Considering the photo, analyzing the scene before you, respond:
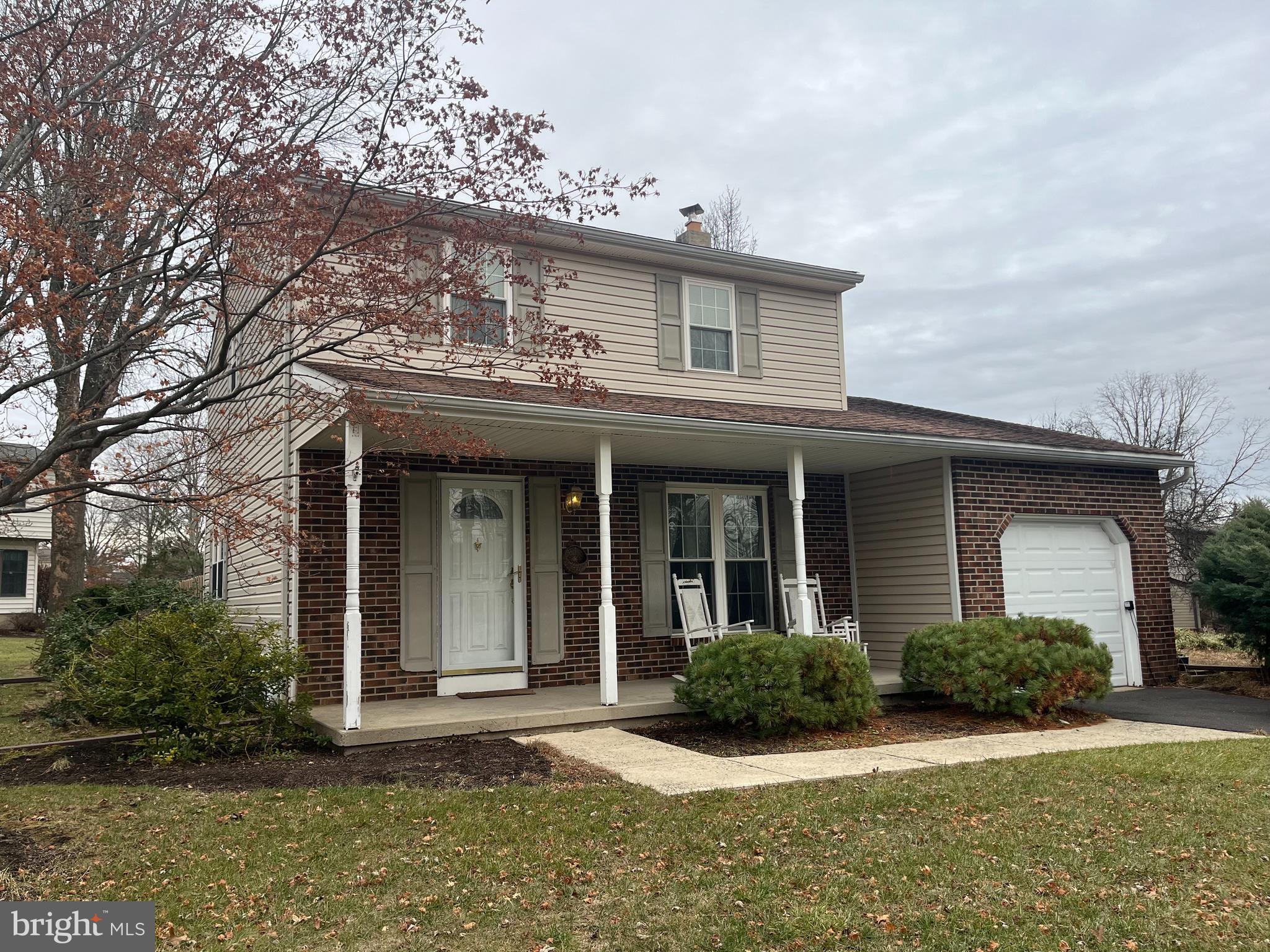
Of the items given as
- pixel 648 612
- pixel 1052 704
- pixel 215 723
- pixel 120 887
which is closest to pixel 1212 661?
pixel 1052 704

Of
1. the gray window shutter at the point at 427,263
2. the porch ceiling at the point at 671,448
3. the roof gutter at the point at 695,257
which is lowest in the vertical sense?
the porch ceiling at the point at 671,448

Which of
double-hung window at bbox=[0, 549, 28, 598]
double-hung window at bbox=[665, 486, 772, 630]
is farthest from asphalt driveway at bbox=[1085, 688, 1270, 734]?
double-hung window at bbox=[0, 549, 28, 598]

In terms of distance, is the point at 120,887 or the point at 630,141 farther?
the point at 630,141

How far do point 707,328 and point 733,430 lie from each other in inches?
110

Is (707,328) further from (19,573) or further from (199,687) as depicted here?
(19,573)

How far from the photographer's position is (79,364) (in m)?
5.00

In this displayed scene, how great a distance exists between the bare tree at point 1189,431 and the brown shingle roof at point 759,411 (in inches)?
595

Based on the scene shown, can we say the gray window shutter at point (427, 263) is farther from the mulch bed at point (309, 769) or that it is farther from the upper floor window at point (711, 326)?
the upper floor window at point (711, 326)

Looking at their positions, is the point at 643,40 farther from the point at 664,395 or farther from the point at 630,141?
the point at 664,395

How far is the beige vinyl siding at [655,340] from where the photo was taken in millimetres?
10242

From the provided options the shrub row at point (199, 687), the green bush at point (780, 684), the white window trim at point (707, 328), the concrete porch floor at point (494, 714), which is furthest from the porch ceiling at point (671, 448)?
the concrete porch floor at point (494, 714)

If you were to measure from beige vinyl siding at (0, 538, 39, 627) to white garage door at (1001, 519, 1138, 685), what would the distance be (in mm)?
26160

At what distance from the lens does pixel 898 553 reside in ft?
35.3

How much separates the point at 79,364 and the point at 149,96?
2.60 m
